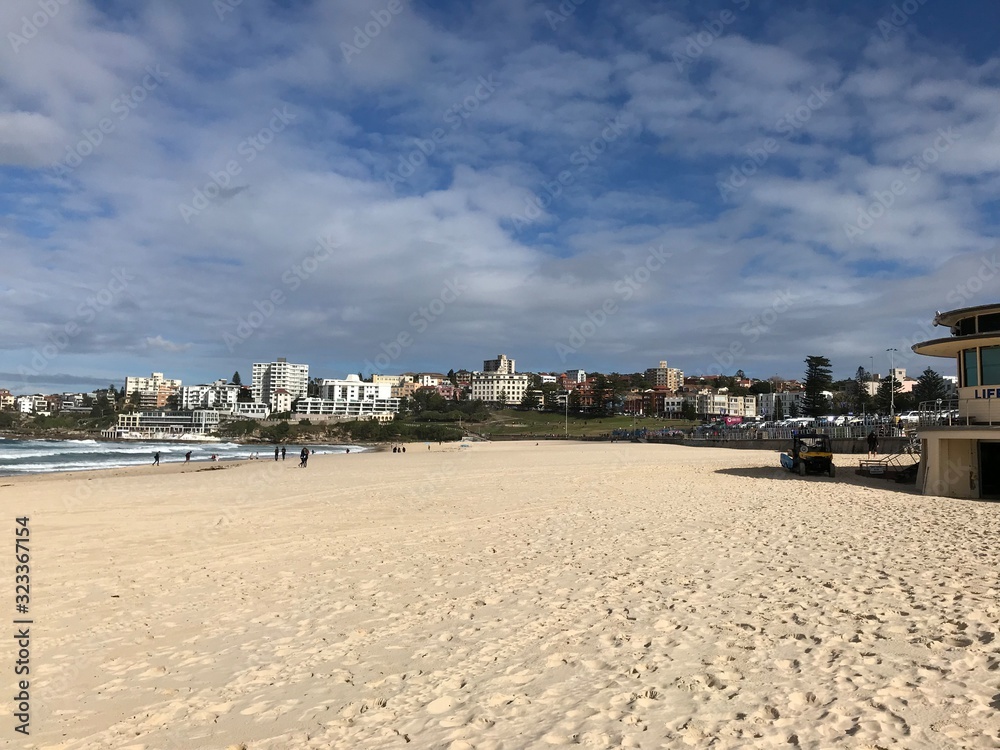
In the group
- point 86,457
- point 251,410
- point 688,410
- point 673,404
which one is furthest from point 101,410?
point 688,410

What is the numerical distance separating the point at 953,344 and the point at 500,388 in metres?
172

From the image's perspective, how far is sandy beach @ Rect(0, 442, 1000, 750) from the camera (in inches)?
179

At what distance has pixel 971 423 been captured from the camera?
16984mm

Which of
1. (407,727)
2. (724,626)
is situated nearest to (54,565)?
(407,727)

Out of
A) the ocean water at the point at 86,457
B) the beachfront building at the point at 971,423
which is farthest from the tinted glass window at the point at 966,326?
the ocean water at the point at 86,457

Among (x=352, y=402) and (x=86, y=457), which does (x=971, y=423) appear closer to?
(x=86, y=457)

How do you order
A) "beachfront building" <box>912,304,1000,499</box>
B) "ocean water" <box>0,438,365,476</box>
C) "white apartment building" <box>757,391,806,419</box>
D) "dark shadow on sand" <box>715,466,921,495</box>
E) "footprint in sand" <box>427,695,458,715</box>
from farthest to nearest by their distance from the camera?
"white apartment building" <box>757,391,806,419</box>, "ocean water" <box>0,438,365,476</box>, "dark shadow on sand" <box>715,466,921,495</box>, "beachfront building" <box>912,304,1000,499</box>, "footprint in sand" <box>427,695,458,715</box>

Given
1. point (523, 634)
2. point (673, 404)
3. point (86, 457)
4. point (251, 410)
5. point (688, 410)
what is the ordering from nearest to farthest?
1. point (523, 634)
2. point (86, 457)
3. point (688, 410)
4. point (673, 404)
5. point (251, 410)

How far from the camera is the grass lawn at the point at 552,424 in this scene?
11044cm

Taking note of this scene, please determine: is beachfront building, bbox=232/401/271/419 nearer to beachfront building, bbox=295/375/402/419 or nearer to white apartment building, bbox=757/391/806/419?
beachfront building, bbox=295/375/402/419

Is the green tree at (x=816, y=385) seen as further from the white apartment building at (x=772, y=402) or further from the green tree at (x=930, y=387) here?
the white apartment building at (x=772, y=402)

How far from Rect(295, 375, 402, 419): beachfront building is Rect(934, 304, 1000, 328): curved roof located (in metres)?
146

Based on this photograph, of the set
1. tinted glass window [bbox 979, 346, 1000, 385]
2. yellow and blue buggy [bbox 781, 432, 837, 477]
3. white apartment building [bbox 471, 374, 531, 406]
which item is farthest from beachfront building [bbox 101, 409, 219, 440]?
tinted glass window [bbox 979, 346, 1000, 385]

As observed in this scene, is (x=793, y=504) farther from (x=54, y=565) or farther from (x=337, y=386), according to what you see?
(x=337, y=386)
